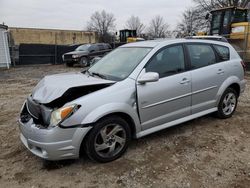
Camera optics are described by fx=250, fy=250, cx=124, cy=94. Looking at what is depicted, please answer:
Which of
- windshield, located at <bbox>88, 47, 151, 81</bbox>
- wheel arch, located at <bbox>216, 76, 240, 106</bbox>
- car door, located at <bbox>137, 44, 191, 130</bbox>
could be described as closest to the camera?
car door, located at <bbox>137, 44, 191, 130</bbox>

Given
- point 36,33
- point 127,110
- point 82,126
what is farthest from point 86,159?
point 36,33

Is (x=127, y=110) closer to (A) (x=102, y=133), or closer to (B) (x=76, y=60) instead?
(A) (x=102, y=133)

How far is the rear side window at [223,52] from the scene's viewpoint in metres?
4.88

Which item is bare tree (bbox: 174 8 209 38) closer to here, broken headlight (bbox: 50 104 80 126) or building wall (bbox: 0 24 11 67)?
building wall (bbox: 0 24 11 67)

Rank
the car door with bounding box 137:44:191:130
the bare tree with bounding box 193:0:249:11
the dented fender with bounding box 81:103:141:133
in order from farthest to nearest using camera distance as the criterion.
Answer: the bare tree with bounding box 193:0:249:11 → the car door with bounding box 137:44:191:130 → the dented fender with bounding box 81:103:141:133

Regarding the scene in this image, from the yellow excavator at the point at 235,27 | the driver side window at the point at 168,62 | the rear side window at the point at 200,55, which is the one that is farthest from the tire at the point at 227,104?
the yellow excavator at the point at 235,27

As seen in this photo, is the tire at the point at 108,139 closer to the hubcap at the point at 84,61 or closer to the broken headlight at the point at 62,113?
the broken headlight at the point at 62,113

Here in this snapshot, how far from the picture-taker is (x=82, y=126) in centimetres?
317

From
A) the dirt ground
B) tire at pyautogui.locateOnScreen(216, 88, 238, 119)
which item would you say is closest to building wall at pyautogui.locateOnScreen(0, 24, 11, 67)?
the dirt ground

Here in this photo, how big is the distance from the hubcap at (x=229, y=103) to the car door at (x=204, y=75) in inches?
15.6

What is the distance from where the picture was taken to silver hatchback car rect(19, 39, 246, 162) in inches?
125

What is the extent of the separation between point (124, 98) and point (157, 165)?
1032mm

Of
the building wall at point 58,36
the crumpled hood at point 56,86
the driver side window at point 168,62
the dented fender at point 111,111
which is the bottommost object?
the dented fender at point 111,111

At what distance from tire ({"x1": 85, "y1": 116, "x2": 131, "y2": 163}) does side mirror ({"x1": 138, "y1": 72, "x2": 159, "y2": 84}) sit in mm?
633
